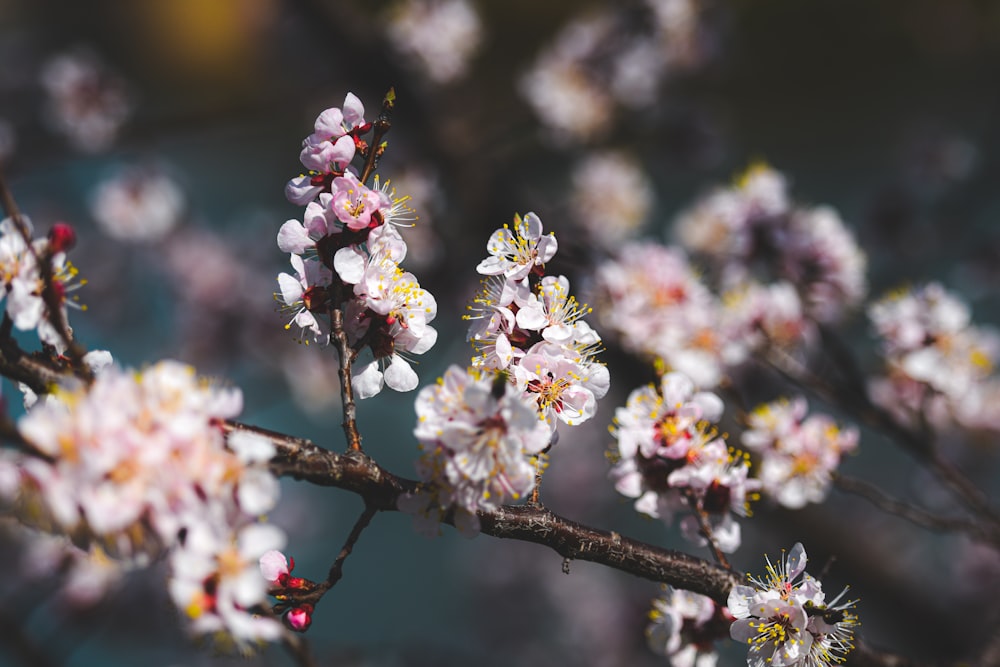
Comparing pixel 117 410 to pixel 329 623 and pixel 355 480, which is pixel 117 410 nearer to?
pixel 355 480

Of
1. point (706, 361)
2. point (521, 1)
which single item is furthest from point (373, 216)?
point (521, 1)

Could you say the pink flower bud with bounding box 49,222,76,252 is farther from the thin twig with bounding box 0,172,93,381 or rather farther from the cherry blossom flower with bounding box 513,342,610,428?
the cherry blossom flower with bounding box 513,342,610,428

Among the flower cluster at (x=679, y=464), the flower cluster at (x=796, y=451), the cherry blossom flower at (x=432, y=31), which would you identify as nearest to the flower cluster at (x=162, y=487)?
the flower cluster at (x=679, y=464)

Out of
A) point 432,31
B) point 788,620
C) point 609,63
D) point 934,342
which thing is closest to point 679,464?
point 788,620

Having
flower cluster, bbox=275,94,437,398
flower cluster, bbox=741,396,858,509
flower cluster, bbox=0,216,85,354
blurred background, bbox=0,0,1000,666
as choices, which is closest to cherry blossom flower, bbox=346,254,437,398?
flower cluster, bbox=275,94,437,398

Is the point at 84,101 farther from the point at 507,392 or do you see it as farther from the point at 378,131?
the point at 507,392

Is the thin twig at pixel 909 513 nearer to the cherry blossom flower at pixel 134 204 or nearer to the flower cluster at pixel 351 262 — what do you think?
the flower cluster at pixel 351 262
